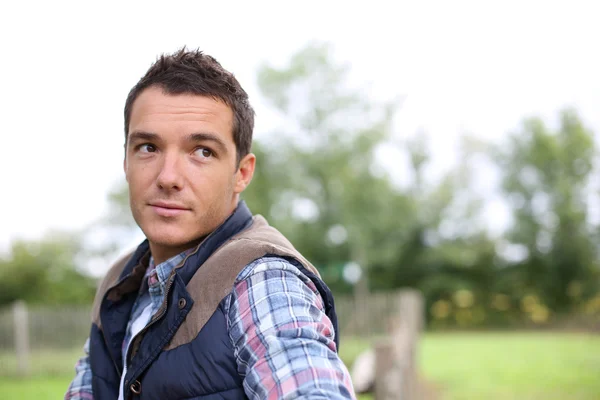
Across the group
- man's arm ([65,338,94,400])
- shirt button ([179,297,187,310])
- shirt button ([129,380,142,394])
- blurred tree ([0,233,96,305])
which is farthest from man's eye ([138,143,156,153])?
blurred tree ([0,233,96,305])

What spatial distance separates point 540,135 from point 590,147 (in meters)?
2.04

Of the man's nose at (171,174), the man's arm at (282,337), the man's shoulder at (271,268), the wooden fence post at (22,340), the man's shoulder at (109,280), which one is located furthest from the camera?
the wooden fence post at (22,340)

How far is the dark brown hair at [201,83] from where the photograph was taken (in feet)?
4.85

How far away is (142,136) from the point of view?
1.45 meters

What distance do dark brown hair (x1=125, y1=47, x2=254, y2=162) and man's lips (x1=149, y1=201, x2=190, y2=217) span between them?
21 centimetres

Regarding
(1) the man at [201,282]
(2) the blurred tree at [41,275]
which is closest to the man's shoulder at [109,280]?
(1) the man at [201,282]

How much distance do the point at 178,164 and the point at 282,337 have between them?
0.50 meters

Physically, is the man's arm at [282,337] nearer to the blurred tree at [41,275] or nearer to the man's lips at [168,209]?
the man's lips at [168,209]

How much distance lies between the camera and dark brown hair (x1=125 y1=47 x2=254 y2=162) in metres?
1.48

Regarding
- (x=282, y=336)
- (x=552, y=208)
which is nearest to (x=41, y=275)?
(x=282, y=336)

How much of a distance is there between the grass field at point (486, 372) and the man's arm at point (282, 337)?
864 cm

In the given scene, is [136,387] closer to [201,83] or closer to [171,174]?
[171,174]

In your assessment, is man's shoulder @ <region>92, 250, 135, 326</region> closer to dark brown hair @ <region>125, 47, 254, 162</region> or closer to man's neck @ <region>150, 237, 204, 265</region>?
man's neck @ <region>150, 237, 204, 265</region>

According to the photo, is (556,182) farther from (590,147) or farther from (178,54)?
(178,54)
